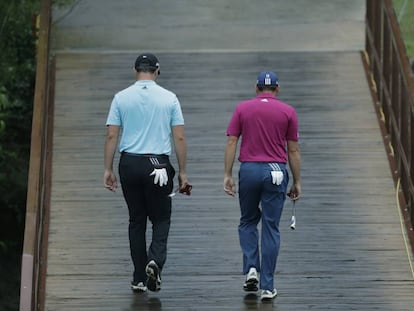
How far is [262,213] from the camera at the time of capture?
9.13 m

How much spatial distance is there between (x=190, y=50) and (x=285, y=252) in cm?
490

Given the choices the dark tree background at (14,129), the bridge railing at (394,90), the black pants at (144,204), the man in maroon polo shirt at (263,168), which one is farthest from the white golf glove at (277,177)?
the dark tree background at (14,129)

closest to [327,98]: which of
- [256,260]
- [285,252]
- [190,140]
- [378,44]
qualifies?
[378,44]

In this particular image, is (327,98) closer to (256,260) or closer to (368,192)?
(368,192)

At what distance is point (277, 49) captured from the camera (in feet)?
48.0

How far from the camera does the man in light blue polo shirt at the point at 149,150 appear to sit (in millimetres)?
8977

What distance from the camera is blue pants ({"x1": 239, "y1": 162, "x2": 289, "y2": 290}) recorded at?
902cm

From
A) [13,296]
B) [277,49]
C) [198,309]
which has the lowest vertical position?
[13,296]

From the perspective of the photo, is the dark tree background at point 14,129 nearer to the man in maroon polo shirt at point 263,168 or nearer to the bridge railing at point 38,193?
the bridge railing at point 38,193

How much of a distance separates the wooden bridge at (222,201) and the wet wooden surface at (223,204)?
16 mm

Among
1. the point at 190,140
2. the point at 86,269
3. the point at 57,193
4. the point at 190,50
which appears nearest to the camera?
the point at 86,269

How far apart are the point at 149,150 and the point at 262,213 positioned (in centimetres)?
94

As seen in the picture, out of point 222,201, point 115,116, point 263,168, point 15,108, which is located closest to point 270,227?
point 263,168

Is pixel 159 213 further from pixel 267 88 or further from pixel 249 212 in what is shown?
pixel 267 88
